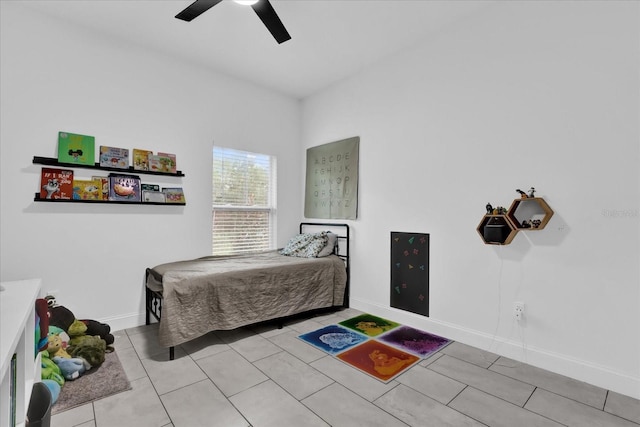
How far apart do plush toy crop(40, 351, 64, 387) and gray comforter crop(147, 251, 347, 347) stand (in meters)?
0.56

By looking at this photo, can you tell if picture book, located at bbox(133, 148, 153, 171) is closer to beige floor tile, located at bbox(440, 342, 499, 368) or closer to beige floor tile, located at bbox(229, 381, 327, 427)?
beige floor tile, located at bbox(229, 381, 327, 427)

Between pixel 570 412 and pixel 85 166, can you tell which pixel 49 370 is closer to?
pixel 85 166

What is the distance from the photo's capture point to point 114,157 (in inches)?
110

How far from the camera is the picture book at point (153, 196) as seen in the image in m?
2.95

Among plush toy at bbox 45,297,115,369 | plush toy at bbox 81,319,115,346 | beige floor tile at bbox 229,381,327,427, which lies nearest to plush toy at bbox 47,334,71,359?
plush toy at bbox 45,297,115,369

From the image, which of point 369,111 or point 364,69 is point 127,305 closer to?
point 369,111

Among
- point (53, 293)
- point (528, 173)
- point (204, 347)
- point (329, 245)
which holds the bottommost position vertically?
point (204, 347)

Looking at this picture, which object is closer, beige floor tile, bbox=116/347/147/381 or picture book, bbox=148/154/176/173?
beige floor tile, bbox=116/347/147/381

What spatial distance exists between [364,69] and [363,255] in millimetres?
2021

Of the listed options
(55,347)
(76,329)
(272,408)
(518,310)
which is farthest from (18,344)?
(518,310)

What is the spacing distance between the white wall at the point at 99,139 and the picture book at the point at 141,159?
0.09 m

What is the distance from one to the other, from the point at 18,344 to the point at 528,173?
10.0ft

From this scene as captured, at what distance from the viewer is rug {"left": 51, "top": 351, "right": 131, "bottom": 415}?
174 cm

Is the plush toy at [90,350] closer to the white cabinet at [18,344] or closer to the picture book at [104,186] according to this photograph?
the white cabinet at [18,344]
